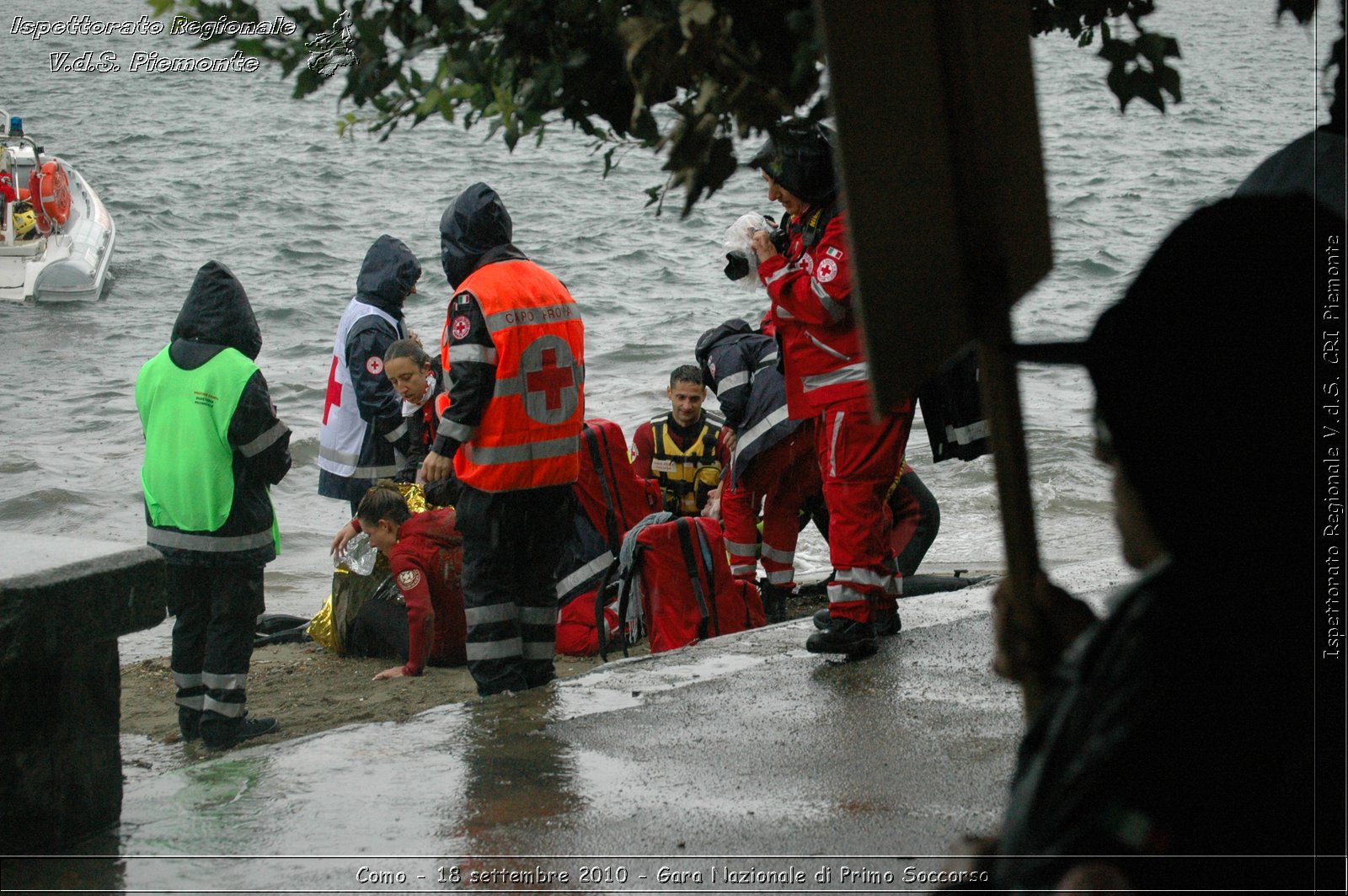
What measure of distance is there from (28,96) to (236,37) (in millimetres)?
36541

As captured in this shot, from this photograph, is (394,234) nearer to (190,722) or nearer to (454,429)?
(190,722)

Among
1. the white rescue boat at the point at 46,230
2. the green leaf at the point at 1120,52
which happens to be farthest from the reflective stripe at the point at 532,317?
the white rescue boat at the point at 46,230

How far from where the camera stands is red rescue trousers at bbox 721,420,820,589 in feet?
24.3

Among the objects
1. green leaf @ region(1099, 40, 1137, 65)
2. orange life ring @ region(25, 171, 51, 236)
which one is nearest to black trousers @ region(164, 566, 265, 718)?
green leaf @ region(1099, 40, 1137, 65)

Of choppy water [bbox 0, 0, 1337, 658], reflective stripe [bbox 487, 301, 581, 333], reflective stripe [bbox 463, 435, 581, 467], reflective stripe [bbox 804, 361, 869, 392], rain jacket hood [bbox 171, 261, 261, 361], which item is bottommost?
choppy water [bbox 0, 0, 1337, 658]

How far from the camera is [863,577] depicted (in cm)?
535

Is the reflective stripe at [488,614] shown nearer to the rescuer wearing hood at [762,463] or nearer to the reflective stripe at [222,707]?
the reflective stripe at [222,707]

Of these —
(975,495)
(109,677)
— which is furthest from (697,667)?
(975,495)

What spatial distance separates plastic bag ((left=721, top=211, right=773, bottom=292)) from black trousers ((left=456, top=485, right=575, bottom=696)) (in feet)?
3.99

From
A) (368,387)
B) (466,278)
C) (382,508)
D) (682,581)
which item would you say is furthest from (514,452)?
(368,387)

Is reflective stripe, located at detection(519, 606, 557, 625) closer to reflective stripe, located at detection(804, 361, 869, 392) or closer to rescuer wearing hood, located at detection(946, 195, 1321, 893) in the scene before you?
reflective stripe, located at detection(804, 361, 869, 392)

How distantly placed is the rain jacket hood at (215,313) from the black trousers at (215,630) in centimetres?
104

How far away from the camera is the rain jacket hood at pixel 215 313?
6.36 m

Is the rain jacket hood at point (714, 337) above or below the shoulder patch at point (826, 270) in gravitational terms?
below
